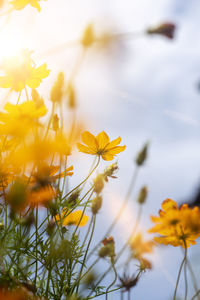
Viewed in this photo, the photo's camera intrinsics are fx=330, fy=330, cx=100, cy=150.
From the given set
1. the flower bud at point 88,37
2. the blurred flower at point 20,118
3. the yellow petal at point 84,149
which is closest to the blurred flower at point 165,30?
the flower bud at point 88,37

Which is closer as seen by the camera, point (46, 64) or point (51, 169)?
point (51, 169)

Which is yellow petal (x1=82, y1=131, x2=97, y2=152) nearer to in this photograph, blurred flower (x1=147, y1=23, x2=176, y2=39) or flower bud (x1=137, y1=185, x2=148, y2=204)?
flower bud (x1=137, y1=185, x2=148, y2=204)

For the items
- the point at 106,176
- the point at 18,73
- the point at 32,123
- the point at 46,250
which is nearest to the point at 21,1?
the point at 18,73

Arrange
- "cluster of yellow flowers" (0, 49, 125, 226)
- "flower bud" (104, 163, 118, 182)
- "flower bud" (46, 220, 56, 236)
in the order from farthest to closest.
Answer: "flower bud" (104, 163, 118, 182), "flower bud" (46, 220, 56, 236), "cluster of yellow flowers" (0, 49, 125, 226)

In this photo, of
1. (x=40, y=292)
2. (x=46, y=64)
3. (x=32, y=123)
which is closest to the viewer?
(x=32, y=123)

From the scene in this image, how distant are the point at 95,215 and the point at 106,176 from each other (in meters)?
0.08

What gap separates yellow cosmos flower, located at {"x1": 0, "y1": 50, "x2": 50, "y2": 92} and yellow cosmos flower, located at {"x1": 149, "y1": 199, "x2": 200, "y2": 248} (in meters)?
0.32

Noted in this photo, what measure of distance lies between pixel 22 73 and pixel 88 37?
0.21m

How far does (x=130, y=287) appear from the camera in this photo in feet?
1.79

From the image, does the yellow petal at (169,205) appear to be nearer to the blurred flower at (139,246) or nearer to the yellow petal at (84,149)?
the blurred flower at (139,246)

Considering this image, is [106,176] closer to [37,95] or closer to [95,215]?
[95,215]

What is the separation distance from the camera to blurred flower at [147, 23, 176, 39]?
47 centimetres

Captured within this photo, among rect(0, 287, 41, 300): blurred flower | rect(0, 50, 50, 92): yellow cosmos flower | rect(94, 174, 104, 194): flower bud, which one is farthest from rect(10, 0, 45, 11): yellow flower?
rect(0, 287, 41, 300): blurred flower

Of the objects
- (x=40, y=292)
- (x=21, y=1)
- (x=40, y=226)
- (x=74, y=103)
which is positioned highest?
(x=21, y=1)
